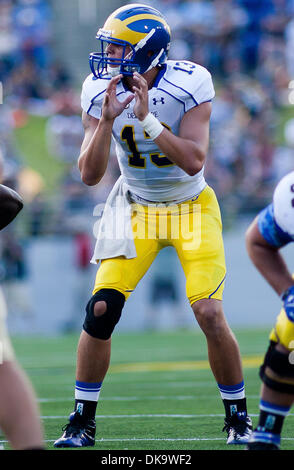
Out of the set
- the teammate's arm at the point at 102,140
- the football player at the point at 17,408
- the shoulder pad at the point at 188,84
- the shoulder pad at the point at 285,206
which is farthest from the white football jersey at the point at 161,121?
the football player at the point at 17,408

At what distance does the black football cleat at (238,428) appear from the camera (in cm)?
409

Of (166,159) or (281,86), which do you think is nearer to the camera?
(166,159)

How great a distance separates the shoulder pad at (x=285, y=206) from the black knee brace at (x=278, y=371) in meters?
0.42

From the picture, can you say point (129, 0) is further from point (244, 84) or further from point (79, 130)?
point (79, 130)

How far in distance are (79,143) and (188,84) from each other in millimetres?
9228

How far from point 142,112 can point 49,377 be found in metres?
3.68

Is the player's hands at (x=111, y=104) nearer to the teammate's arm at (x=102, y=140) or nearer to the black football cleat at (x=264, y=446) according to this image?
the teammate's arm at (x=102, y=140)

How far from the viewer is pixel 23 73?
1462 cm

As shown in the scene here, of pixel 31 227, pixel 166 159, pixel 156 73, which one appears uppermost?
pixel 156 73

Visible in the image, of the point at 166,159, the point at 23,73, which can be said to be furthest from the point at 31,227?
the point at 166,159

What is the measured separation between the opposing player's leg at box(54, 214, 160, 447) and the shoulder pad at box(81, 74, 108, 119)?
27.3 inches

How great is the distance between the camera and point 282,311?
3311mm

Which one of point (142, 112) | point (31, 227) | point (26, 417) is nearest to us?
point (26, 417)

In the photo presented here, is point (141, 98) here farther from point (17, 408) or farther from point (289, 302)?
point (17, 408)
